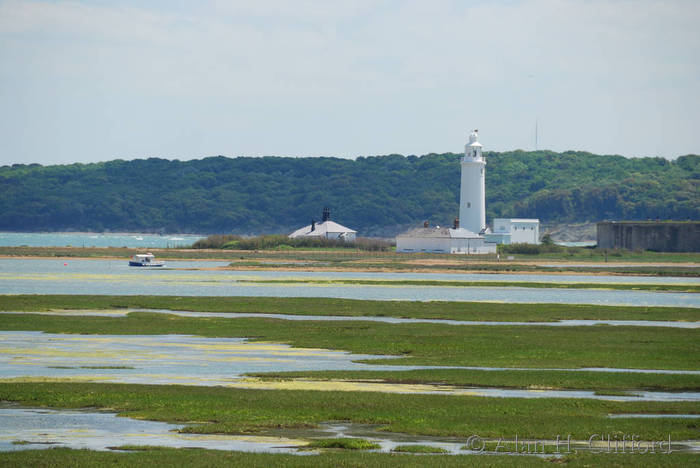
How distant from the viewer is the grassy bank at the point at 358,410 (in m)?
24.0

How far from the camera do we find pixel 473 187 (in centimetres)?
13288

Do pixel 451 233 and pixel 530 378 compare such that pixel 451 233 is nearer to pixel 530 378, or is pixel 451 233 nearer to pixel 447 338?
pixel 447 338

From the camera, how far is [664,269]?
112750mm

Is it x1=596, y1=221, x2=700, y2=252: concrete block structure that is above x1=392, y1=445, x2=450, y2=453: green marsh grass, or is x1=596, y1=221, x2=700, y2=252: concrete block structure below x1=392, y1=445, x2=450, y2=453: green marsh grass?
above

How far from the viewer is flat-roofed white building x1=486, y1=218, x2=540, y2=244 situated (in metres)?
Result: 144

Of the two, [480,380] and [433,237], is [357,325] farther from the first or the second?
[433,237]

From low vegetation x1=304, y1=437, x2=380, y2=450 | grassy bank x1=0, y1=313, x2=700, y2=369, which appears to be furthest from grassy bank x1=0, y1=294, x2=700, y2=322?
low vegetation x1=304, y1=437, x2=380, y2=450

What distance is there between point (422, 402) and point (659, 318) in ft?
100

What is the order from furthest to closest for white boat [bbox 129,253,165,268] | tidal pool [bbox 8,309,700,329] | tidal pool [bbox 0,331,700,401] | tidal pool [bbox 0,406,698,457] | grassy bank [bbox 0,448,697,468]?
white boat [bbox 129,253,165,268], tidal pool [bbox 8,309,700,329], tidal pool [bbox 0,331,700,401], tidal pool [bbox 0,406,698,457], grassy bank [bbox 0,448,697,468]

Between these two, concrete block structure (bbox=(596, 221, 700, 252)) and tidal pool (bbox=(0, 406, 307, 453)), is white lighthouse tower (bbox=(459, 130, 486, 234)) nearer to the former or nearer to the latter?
concrete block structure (bbox=(596, 221, 700, 252))

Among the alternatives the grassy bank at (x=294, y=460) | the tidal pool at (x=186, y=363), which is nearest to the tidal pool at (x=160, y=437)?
the grassy bank at (x=294, y=460)

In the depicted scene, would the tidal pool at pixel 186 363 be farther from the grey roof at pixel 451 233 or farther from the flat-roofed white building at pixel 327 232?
the flat-roofed white building at pixel 327 232

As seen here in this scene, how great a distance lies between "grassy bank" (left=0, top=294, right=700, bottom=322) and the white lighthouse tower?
69115 mm

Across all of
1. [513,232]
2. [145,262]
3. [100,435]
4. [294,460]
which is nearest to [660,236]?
[513,232]
